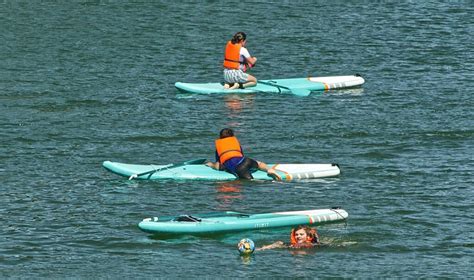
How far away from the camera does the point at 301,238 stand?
30078mm

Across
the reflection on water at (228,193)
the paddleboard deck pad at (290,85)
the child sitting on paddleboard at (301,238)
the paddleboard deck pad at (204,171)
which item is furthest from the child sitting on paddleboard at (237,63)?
the child sitting on paddleboard at (301,238)

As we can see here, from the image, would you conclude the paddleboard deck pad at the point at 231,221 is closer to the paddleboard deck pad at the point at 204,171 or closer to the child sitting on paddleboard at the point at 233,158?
the child sitting on paddleboard at the point at 233,158

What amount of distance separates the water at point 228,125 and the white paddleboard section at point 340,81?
373 mm

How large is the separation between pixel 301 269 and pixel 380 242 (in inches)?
104

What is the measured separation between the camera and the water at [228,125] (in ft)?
99.6

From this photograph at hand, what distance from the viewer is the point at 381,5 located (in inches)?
2539

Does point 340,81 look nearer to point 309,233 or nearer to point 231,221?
point 231,221

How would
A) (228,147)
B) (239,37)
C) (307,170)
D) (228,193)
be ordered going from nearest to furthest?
1. (228,193)
2. (228,147)
3. (307,170)
4. (239,37)

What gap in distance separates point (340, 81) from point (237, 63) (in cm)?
419

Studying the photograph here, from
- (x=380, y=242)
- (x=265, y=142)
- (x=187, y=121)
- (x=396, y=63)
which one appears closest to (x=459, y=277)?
(x=380, y=242)

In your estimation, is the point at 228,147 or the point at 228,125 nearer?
the point at 228,147

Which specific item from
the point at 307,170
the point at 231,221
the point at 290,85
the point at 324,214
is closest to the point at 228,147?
the point at 307,170

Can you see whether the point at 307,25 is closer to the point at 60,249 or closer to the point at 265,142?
the point at 265,142

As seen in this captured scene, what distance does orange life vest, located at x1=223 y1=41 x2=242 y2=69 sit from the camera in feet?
149
